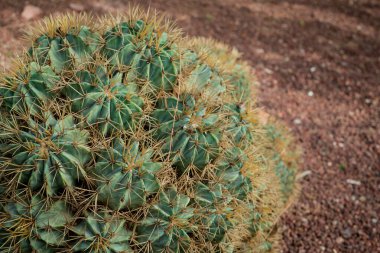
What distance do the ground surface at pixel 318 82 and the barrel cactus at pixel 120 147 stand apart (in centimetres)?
131

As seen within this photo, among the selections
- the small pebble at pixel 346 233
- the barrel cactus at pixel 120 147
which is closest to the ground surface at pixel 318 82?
the small pebble at pixel 346 233

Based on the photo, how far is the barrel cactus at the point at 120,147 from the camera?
2.14 m

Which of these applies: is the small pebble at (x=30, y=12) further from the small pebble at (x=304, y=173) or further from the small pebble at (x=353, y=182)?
the small pebble at (x=353, y=182)

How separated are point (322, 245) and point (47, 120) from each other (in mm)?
2606

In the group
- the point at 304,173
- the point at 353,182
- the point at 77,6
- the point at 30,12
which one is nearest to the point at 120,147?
the point at 304,173

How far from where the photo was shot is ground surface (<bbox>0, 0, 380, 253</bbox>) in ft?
13.5

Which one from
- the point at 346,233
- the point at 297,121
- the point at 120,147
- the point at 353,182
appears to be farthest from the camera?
the point at 297,121

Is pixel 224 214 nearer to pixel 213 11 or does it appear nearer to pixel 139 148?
pixel 139 148

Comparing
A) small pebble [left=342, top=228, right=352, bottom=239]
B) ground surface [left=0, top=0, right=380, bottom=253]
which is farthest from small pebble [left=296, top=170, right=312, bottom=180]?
small pebble [left=342, top=228, right=352, bottom=239]

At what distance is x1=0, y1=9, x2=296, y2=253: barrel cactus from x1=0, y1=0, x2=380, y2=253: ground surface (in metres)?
1.31

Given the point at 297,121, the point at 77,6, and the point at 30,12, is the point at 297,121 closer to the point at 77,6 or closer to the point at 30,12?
the point at 77,6

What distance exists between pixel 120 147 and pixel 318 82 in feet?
14.4

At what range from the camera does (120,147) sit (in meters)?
2.20

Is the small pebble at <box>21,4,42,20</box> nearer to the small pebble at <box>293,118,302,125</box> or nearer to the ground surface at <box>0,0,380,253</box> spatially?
the ground surface at <box>0,0,380,253</box>
